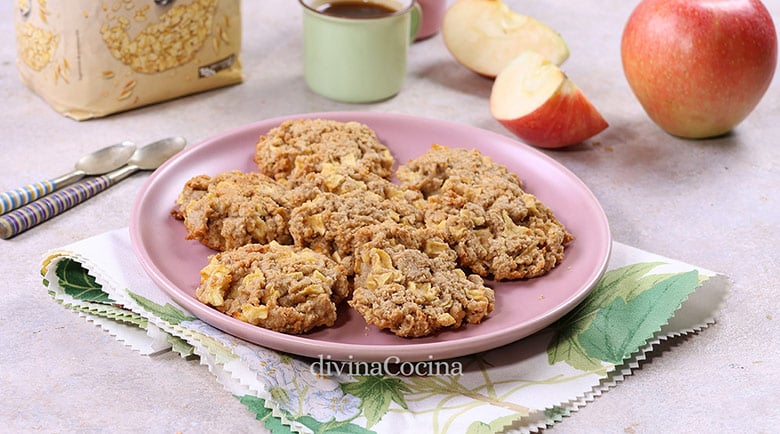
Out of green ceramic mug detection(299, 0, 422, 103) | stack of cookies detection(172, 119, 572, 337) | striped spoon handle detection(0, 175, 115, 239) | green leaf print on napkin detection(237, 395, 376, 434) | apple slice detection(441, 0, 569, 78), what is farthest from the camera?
apple slice detection(441, 0, 569, 78)

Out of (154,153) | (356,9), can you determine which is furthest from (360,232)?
(356,9)

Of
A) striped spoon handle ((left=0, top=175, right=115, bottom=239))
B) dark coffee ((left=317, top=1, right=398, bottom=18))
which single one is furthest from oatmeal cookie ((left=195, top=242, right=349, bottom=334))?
dark coffee ((left=317, top=1, right=398, bottom=18))

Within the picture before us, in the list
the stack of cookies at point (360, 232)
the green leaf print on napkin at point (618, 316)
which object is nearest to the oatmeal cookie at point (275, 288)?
the stack of cookies at point (360, 232)

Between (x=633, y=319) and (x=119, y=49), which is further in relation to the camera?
(x=119, y=49)

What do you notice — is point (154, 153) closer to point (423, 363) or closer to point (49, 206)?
point (49, 206)

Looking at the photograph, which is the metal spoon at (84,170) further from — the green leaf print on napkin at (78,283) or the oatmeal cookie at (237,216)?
the oatmeal cookie at (237,216)

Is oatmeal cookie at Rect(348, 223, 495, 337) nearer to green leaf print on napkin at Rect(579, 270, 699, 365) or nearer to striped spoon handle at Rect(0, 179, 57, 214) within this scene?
green leaf print on napkin at Rect(579, 270, 699, 365)
